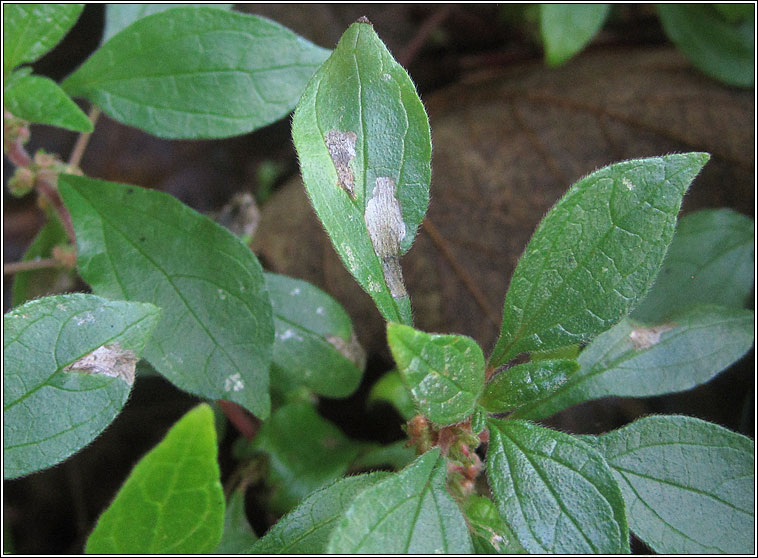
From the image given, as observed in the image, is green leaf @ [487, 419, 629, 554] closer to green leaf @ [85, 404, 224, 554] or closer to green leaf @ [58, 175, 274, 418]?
green leaf @ [85, 404, 224, 554]

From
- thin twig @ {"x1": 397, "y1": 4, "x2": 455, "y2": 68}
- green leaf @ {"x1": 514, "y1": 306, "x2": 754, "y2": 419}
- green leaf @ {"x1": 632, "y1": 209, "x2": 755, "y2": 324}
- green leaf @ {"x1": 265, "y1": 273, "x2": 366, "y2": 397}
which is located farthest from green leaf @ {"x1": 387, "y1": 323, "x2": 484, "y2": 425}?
thin twig @ {"x1": 397, "y1": 4, "x2": 455, "y2": 68}

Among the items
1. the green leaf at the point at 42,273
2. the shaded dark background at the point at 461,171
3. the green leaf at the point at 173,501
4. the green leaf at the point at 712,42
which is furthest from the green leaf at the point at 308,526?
the green leaf at the point at 712,42

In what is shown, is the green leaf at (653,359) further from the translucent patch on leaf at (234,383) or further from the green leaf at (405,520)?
the translucent patch on leaf at (234,383)

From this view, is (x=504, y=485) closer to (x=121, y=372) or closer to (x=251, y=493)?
(x=121, y=372)

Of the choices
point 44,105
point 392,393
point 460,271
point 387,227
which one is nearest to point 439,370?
point 387,227

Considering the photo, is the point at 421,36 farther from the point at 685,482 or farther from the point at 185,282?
the point at 685,482

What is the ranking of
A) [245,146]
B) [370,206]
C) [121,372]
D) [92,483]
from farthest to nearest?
[245,146] < [92,483] < [370,206] < [121,372]

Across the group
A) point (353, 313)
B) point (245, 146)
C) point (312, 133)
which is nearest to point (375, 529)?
point (312, 133)
